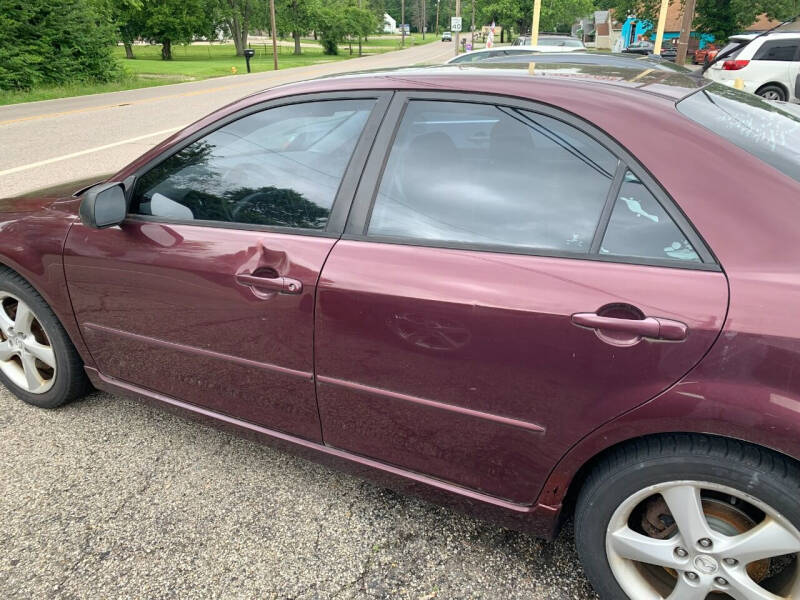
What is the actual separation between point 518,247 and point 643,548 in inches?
36.9

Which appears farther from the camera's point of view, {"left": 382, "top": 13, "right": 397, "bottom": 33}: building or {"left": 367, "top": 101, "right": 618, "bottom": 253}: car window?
{"left": 382, "top": 13, "right": 397, "bottom": 33}: building

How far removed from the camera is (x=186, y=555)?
2.10 metres

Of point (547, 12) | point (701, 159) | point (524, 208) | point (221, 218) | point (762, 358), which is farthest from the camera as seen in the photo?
point (547, 12)

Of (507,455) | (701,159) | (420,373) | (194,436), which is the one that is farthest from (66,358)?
(701,159)

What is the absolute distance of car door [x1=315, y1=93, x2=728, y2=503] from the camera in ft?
4.99

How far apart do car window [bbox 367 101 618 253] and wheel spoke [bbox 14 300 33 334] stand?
1.92m

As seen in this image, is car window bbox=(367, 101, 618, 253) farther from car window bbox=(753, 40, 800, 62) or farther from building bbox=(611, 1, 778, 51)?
building bbox=(611, 1, 778, 51)

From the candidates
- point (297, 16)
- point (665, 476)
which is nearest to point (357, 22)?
point (297, 16)

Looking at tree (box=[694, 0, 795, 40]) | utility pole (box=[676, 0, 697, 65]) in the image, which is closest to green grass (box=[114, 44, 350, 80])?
utility pole (box=[676, 0, 697, 65])

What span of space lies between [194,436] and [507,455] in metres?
1.66

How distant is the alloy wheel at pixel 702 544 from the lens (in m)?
1.50

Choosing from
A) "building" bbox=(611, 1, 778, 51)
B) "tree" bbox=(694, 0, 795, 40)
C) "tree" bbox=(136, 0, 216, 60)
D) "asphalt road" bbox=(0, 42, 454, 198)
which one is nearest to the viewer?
"asphalt road" bbox=(0, 42, 454, 198)

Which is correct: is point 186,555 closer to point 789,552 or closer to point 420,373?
point 420,373

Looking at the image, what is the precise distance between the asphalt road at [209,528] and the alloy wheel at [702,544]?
1.16ft
